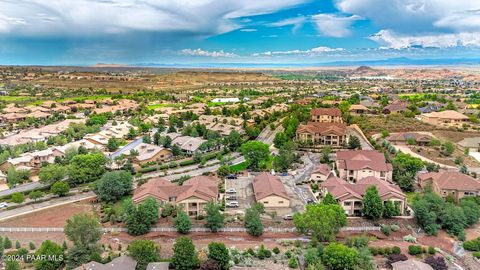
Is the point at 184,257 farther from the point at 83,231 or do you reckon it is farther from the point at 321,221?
the point at 321,221

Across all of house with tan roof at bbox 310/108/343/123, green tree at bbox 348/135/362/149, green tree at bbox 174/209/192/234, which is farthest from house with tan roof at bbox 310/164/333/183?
house with tan roof at bbox 310/108/343/123

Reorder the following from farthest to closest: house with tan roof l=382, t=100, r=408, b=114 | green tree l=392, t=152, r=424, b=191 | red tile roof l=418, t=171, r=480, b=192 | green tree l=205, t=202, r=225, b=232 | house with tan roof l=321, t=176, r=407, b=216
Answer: house with tan roof l=382, t=100, r=408, b=114, green tree l=392, t=152, r=424, b=191, red tile roof l=418, t=171, r=480, b=192, house with tan roof l=321, t=176, r=407, b=216, green tree l=205, t=202, r=225, b=232

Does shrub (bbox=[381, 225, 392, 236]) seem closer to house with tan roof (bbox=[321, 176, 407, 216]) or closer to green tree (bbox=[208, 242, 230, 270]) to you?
house with tan roof (bbox=[321, 176, 407, 216])

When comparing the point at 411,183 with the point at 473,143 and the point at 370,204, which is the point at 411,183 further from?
the point at 473,143

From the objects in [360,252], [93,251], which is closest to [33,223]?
[93,251]

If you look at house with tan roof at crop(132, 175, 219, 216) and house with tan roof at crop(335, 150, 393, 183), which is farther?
house with tan roof at crop(335, 150, 393, 183)

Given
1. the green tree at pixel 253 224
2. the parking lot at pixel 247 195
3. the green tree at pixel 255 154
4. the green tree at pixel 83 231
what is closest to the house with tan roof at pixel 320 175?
the parking lot at pixel 247 195
